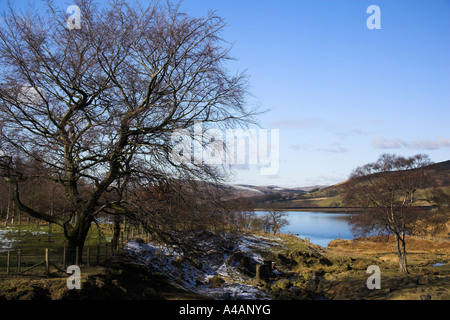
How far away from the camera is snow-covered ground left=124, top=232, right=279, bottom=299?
1636cm

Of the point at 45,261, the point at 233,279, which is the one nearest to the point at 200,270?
the point at 233,279

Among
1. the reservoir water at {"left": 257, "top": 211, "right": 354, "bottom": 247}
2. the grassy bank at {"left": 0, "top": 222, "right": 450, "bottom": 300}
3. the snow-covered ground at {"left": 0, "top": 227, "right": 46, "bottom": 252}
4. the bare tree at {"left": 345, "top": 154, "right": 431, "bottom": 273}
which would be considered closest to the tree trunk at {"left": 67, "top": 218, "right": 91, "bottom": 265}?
the grassy bank at {"left": 0, "top": 222, "right": 450, "bottom": 300}

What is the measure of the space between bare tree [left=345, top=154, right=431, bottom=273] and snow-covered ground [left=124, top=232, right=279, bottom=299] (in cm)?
1066

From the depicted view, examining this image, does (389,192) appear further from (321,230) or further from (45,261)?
(321,230)

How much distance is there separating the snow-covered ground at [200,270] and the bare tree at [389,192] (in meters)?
10.7

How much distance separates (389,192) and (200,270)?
14.2 m

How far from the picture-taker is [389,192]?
25.0 meters

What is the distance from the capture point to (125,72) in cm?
1368

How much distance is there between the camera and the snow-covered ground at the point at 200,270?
53.7 ft

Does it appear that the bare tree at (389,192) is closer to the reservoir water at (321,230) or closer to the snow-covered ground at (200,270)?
the reservoir water at (321,230)
